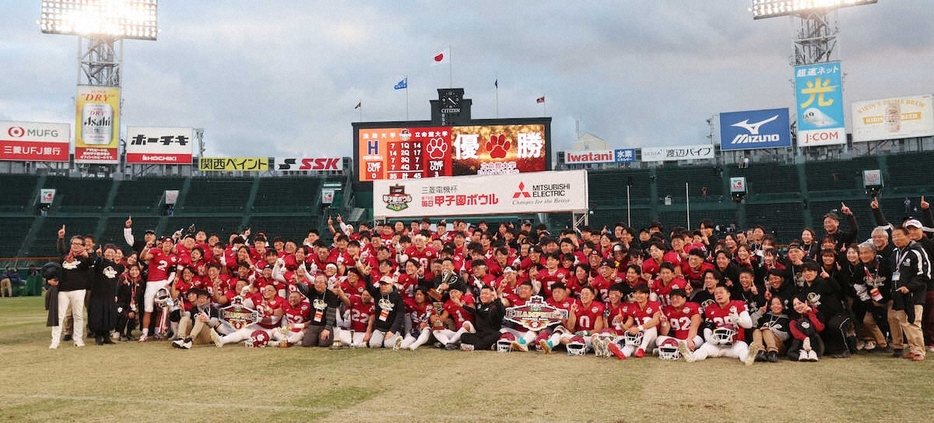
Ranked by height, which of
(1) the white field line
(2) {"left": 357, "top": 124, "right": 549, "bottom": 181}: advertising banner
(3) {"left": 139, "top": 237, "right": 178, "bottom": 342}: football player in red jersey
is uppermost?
(2) {"left": 357, "top": 124, "right": 549, "bottom": 181}: advertising banner

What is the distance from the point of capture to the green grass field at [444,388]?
5891mm

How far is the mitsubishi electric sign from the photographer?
4278 cm

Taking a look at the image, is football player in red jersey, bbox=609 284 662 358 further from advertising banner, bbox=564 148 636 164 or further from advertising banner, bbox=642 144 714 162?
advertising banner, bbox=642 144 714 162

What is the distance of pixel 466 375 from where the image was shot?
7.93 m

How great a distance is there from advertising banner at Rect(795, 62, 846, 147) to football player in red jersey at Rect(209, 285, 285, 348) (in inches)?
1497

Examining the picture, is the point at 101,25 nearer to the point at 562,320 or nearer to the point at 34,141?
the point at 34,141

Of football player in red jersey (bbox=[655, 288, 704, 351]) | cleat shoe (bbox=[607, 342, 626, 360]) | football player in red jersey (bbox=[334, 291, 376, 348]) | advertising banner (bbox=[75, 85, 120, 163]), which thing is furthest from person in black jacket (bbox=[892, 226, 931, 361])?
advertising banner (bbox=[75, 85, 120, 163])

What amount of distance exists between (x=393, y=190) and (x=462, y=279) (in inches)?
337

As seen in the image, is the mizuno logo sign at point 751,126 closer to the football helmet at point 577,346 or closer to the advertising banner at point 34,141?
the football helmet at point 577,346

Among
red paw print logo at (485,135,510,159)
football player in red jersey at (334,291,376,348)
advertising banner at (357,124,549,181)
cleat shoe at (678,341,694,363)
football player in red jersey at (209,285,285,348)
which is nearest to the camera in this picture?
cleat shoe at (678,341,694,363)

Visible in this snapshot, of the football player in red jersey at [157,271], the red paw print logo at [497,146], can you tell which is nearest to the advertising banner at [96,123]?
the red paw print logo at [497,146]

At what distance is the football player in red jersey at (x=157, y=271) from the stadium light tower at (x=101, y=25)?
35.9 metres

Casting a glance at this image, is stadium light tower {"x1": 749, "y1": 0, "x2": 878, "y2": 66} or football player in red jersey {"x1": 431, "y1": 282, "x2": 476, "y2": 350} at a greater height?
stadium light tower {"x1": 749, "y1": 0, "x2": 878, "y2": 66}

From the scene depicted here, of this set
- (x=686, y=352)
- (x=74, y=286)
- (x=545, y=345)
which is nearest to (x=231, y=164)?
(x=74, y=286)
